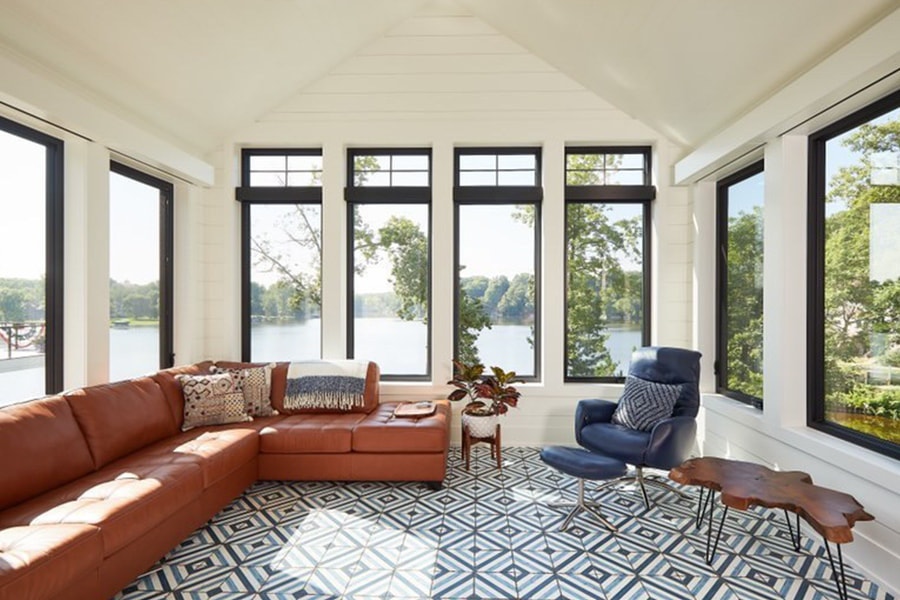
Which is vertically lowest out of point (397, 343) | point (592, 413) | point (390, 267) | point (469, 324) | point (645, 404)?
point (592, 413)

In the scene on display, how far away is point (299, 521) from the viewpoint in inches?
117

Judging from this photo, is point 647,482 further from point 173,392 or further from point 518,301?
point 173,392

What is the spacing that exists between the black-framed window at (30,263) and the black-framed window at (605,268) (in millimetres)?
4267

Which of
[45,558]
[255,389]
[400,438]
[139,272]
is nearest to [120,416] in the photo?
[255,389]

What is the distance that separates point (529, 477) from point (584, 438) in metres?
0.57

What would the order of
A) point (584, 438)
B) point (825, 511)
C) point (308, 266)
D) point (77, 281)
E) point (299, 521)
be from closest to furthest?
point (825, 511) < point (299, 521) < point (77, 281) < point (584, 438) < point (308, 266)

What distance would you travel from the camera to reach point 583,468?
287cm

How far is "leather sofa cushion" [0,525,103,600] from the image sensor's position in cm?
165

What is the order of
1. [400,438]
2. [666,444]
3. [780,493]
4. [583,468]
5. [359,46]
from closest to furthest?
[780,493]
[583,468]
[666,444]
[400,438]
[359,46]

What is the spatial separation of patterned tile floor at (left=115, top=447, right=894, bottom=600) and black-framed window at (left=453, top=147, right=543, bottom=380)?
5.25 ft

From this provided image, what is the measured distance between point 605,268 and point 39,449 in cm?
455

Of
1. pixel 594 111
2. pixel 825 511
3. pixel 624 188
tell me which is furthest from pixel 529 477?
pixel 594 111

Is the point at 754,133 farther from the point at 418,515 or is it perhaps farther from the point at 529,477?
the point at 418,515

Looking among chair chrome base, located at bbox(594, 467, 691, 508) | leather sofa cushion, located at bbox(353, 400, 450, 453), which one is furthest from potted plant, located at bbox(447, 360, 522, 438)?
chair chrome base, located at bbox(594, 467, 691, 508)
